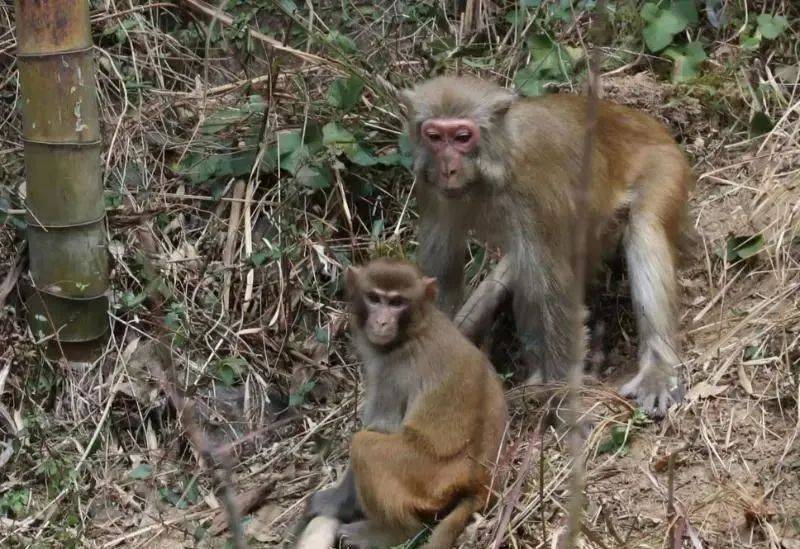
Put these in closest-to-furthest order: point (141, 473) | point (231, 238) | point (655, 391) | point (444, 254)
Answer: point (655, 391) → point (141, 473) → point (444, 254) → point (231, 238)

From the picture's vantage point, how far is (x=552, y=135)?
7941mm

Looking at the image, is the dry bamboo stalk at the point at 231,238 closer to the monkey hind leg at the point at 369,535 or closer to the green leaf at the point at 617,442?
the monkey hind leg at the point at 369,535

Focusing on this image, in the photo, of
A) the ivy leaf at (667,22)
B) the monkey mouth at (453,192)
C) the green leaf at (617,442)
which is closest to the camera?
the green leaf at (617,442)

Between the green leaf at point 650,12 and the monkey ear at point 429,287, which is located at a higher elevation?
the green leaf at point 650,12

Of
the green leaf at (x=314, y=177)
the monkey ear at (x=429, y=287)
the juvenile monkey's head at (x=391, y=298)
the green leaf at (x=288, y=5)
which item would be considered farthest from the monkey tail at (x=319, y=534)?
the green leaf at (x=288, y=5)

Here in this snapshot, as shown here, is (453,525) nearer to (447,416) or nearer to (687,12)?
(447,416)

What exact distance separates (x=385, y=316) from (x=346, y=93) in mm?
3219

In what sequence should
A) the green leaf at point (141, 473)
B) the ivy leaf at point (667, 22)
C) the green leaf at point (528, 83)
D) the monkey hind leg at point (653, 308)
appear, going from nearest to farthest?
the monkey hind leg at point (653, 308) → the green leaf at point (141, 473) → the green leaf at point (528, 83) → the ivy leaf at point (667, 22)

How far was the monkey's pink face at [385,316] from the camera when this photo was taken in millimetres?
6684

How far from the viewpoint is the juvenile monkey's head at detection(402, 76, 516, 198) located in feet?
24.5

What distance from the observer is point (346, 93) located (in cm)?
947

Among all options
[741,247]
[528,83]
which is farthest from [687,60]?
[741,247]

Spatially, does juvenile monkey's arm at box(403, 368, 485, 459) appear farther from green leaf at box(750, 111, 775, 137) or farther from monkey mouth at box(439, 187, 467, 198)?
green leaf at box(750, 111, 775, 137)

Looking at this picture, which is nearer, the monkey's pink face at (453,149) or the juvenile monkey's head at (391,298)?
the juvenile monkey's head at (391,298)
